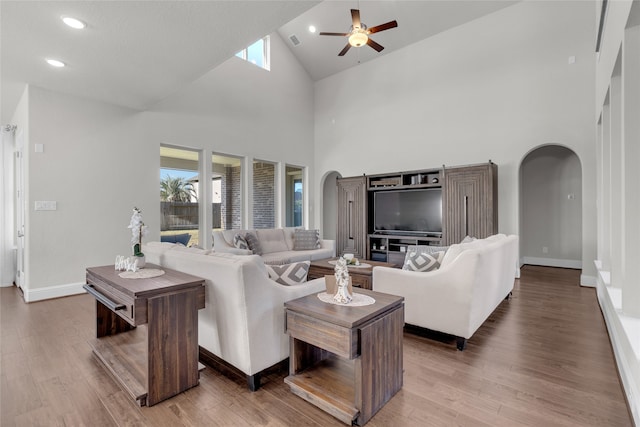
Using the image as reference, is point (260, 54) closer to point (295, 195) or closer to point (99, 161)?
point (295, 195)

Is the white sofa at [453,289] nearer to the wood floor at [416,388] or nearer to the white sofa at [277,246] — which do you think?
the wood floor at [416,388]

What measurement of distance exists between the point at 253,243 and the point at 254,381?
3.30 m

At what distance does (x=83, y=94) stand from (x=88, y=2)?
8.04ft

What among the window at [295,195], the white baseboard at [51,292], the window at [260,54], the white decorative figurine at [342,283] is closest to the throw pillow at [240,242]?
the white baseboard at [51,292]

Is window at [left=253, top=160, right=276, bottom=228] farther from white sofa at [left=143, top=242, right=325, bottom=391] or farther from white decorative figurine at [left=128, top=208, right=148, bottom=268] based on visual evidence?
white sofa at [left=143, top=242, right=325, bottom=391]

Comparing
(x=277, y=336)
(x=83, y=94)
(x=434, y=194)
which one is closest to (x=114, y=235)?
(x=83, y=94)

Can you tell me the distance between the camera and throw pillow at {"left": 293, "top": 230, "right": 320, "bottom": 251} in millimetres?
5738

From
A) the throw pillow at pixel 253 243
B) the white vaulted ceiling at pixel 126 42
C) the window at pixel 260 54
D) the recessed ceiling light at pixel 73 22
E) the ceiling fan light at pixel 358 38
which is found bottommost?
the throw pillow at pixel 253 243

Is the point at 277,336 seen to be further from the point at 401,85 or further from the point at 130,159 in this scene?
the point at 401,85

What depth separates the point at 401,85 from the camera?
680 centimetres

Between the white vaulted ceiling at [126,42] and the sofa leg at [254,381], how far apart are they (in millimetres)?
2627

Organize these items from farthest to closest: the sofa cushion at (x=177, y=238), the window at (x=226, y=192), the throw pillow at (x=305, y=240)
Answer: the window at (x=226, y=192) < the throw pillow at (x=305, y=240) < the sofa cushion at (x=177, y=238)

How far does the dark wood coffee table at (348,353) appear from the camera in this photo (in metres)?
A: 1.63

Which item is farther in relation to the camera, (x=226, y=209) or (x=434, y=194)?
(x=226, y=209)
